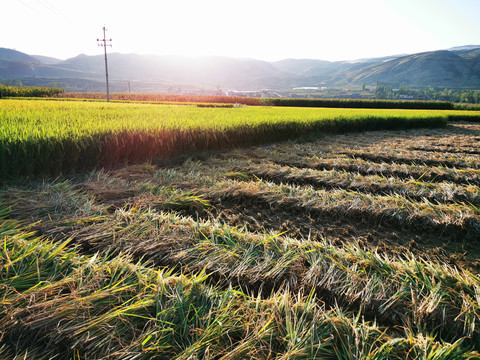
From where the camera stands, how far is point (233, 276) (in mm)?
1484

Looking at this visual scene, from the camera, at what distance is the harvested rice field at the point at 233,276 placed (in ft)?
3.42

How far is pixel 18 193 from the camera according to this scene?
2.49m

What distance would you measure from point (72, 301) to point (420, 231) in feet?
8.48

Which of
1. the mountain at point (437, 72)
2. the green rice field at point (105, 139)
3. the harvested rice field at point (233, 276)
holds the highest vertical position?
the mountain at point (437, 72)

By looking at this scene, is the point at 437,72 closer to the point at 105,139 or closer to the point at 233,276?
the point at 105,139

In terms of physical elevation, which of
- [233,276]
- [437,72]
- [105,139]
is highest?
[437,72]

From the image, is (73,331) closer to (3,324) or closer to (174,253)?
(3,324)

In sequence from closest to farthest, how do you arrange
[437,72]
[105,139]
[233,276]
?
[233,276] → [105,139] → [437,72]

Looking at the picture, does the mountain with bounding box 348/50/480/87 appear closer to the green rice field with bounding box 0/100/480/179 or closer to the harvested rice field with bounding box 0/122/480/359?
the green rice field with bounding box 0/100/480/179

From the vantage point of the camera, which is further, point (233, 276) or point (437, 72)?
point (437, 72)

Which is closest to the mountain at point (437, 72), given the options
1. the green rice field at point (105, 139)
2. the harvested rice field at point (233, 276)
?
the green rice field at point (105, 139)

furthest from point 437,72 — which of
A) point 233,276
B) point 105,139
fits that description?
point 233,276

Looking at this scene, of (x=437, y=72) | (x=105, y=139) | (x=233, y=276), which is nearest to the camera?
(x=233, y=276)

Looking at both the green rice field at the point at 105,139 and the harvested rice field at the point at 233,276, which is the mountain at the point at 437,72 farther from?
the harvested rice field at the point at 233,276
